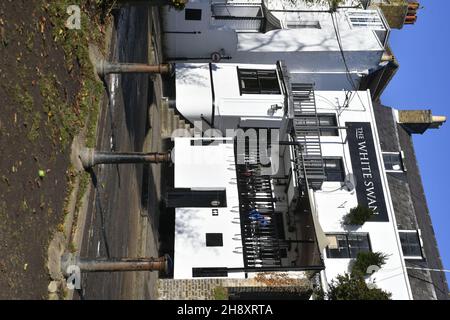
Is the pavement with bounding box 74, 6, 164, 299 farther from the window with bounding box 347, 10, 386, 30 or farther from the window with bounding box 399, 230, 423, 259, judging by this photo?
the window with bounding box 399, 230, 423, 259

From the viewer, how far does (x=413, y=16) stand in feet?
78.8

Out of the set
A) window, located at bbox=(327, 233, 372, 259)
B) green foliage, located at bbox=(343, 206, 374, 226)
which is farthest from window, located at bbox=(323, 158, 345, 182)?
window, located at bbox=(327, 233, 372, 259)

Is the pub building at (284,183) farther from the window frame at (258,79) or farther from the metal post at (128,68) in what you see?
the metal post at (128,68)

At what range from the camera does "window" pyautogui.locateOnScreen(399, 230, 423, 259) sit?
17.6m

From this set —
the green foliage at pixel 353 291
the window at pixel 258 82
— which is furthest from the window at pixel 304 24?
the green foliage at pixel 353 291

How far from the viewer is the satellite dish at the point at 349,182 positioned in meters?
17.9

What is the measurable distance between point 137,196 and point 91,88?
5.16 m

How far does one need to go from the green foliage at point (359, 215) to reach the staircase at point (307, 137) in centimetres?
162

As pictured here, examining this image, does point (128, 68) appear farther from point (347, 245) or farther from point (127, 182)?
point (347, 245)

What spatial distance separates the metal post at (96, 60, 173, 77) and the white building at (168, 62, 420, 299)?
25.6 ft

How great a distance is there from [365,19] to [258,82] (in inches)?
239

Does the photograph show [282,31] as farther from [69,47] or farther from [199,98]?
[69,47]

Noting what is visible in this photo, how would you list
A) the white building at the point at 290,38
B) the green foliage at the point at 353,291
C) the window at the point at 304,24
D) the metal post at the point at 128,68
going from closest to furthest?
the metal post at the point at 128,68 → the green foliage at the point at 353,291 → the white building at the point at 290,38 → the window at the point at 304,24

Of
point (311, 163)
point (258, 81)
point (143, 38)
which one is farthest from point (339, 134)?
point (143, 38)
